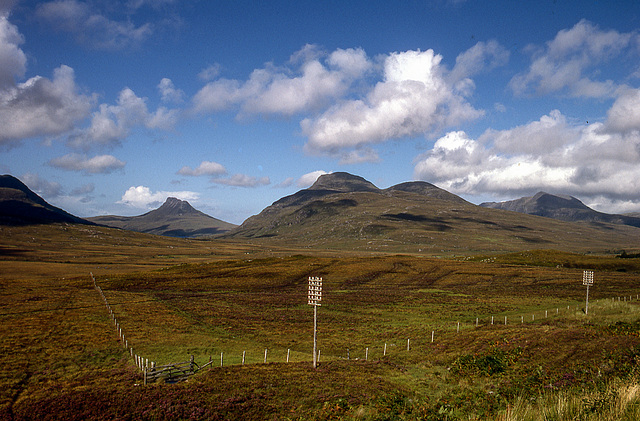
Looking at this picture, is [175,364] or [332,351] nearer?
[175,364]

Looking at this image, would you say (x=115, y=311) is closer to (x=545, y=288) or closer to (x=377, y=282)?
(x=377, y=282)

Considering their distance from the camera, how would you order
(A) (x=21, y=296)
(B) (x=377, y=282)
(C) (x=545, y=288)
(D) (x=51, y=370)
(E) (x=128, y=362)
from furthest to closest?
1. (B) (x=377, y=282)
2. (C) (x=545, y=288)
3. (A) (x=21, y=296)
4. (E) (x=128, y=362)
5. (D) (x=51, y=370)

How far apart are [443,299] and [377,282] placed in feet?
115

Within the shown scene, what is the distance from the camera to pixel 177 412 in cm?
2247

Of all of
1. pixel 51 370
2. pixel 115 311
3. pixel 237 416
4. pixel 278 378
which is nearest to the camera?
pixel 237 416

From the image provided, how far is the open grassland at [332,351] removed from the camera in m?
21.6

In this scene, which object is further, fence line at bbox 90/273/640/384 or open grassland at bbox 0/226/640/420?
fence line at bbox 90/273/640/384

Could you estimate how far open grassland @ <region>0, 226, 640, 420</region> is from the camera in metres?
21.6

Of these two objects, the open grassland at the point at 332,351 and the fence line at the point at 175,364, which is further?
the fence line at the point at 175,364

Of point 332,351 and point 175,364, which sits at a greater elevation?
point 175,364

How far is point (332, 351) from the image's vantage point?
43.1m

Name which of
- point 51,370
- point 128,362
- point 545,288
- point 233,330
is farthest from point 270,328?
point 545,288

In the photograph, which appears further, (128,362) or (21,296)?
(21,296)

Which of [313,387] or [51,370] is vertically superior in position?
[313,387]
